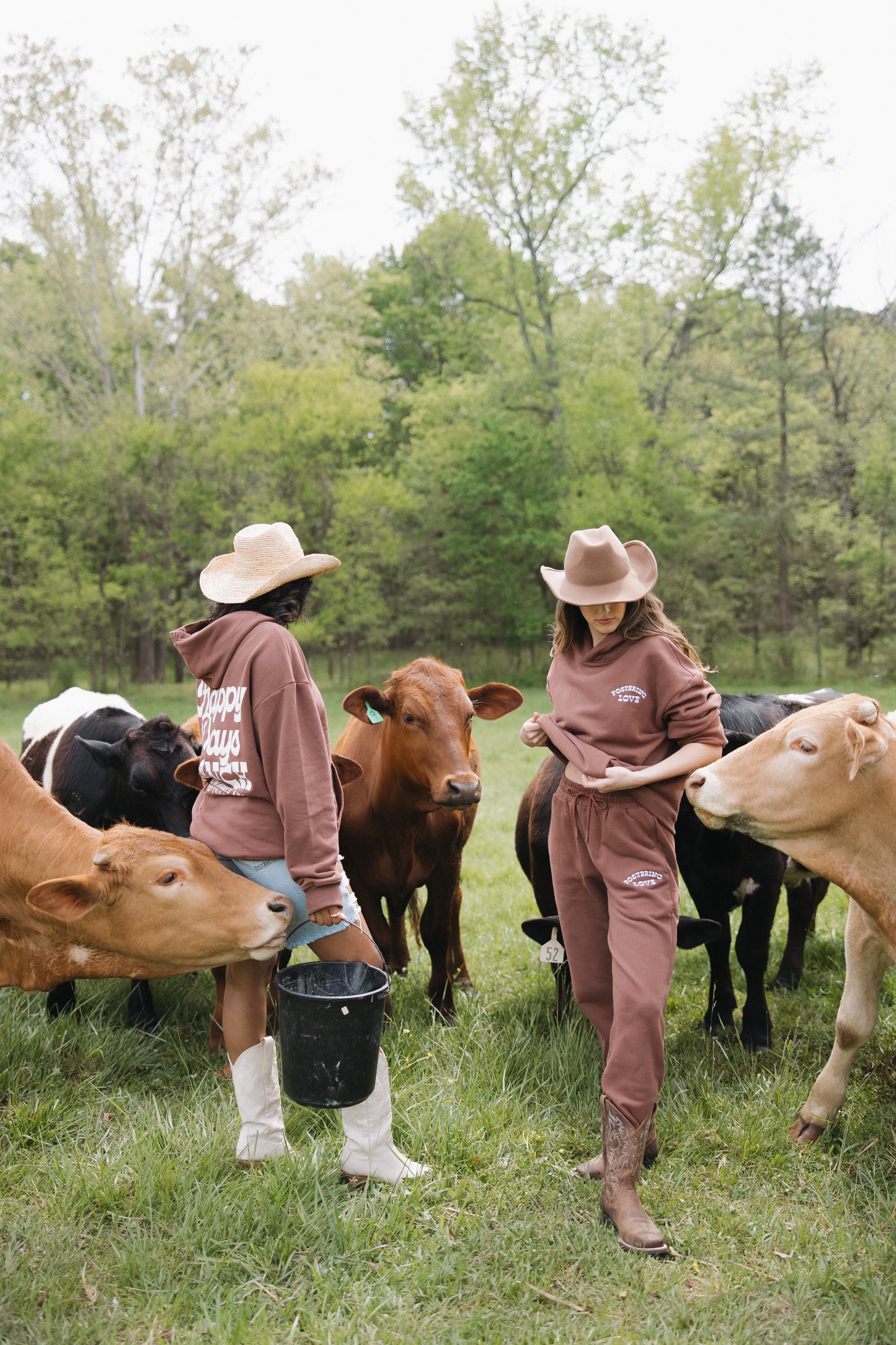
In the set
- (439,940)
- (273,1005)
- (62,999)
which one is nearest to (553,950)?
(439,940)

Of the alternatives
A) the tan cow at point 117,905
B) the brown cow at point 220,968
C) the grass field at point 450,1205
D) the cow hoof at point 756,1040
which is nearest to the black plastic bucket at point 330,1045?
the tan cow at point 117,905

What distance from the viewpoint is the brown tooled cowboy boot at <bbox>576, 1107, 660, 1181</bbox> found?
10.5ft

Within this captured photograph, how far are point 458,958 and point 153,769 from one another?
6.24ft

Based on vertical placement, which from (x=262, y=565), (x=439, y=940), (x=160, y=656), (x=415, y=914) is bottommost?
(x=160, y=656)

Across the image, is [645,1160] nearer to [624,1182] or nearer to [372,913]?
[624,1182]

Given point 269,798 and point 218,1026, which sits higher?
point 269,798

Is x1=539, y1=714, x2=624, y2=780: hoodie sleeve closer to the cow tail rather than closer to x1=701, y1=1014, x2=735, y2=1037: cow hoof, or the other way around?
x1=701, y1=1014, x2=735, y2=1037: cow hoof

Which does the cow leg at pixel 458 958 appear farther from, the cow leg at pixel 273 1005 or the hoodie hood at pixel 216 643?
the hoodie hood at pixel 216 643

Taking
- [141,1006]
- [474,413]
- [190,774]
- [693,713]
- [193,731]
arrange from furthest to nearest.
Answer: [474,413], [193,731], [141,1006], [190,774], [693,713]

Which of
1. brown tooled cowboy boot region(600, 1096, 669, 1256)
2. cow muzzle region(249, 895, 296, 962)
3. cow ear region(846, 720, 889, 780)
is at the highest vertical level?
cow ear region(846, 720, 889, 780)

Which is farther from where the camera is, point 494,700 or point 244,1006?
point 494,700

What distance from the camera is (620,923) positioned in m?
3.11

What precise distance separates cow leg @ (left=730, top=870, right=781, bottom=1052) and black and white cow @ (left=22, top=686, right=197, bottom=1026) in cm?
243

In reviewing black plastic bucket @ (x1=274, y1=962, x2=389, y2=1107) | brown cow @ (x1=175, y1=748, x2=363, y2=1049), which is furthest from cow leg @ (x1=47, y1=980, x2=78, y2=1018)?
black plastic bucket @ (x1=274, y1=962, x2=389, y2=1107)
